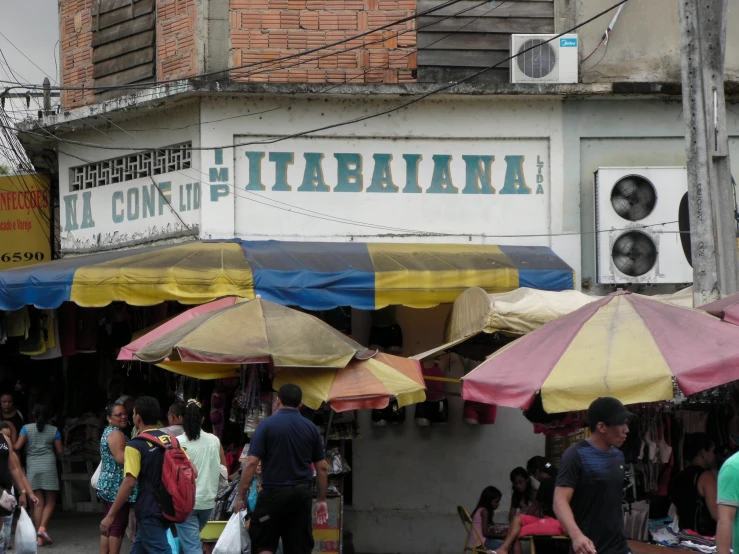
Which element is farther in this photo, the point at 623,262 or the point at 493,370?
the point at 623,262

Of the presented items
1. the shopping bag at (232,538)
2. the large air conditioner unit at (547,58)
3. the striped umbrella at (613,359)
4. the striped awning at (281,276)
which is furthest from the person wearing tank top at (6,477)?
the large air conditioner unit at (547,58)

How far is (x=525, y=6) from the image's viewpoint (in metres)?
13.9

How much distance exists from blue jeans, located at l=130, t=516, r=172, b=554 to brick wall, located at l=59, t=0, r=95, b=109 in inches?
317

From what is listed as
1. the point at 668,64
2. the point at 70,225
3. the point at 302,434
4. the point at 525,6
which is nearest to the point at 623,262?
the point at 668,64

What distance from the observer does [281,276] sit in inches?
477

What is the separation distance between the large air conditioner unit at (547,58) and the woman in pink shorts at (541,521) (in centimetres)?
487

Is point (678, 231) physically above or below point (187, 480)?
above

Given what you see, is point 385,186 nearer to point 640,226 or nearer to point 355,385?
point 640,226

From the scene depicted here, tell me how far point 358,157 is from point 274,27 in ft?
6.04

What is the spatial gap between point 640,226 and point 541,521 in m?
4.67

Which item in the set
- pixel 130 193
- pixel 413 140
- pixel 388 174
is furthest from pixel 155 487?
pixel 130 193

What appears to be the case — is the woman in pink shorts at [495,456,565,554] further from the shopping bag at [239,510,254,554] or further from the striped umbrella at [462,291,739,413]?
the shopping bag at [239,510,254,554]

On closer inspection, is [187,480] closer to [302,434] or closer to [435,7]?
[302,434]

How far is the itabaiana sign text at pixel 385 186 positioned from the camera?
13398mm
